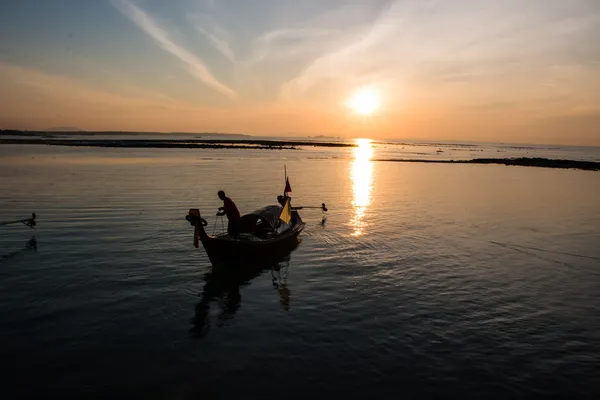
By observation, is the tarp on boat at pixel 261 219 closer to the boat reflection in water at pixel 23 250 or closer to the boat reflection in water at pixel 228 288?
the boat reflection in water at pixel 228 288

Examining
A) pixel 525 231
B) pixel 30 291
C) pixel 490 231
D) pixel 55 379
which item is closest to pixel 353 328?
pixel 55 379

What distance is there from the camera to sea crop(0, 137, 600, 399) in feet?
31.2

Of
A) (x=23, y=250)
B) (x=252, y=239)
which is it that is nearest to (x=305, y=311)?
(x=252, y=239)

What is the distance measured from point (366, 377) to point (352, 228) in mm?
17578

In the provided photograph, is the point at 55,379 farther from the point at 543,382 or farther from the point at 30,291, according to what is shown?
the point at 543,382

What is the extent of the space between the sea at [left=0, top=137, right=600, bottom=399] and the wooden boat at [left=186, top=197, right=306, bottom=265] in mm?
778

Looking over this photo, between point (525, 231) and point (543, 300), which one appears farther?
point (525, 231)

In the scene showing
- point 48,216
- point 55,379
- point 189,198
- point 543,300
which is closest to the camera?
point 55,379

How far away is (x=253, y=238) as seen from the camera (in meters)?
19.5

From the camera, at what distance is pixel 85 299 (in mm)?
13664

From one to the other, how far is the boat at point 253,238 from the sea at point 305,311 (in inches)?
30.3

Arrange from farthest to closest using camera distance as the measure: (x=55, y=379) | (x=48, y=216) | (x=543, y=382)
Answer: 1. (x=48, y=216)
2. (x=543, y=382)
3. (x=55, y=379)

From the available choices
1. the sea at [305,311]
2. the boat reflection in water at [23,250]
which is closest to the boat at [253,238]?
the sea at [305,311]

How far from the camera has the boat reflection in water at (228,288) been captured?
12781 mm
